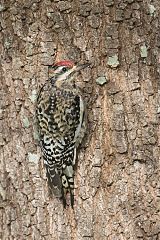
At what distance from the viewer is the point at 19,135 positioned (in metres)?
3.85

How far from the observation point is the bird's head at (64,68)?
374cm

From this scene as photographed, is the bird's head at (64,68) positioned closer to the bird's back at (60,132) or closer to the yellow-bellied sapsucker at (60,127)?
the yellow-bellied sapsucker at (60,127)

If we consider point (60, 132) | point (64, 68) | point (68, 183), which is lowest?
point (68, 183)

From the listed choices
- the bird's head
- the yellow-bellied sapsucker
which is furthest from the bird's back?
the bird's head

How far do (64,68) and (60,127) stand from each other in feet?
1.37

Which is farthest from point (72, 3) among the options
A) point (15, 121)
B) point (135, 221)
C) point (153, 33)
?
point (135, 221)

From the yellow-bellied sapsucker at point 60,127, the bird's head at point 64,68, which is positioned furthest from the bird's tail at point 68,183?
the bird's head at point 64,68

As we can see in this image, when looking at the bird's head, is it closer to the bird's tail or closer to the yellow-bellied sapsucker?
the yellow-bellied sapsucker

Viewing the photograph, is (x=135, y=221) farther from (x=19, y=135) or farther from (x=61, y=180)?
(x=19, y=135)

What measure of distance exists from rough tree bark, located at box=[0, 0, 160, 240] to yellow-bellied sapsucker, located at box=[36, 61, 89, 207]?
61 mm

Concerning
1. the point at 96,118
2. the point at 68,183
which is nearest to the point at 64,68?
the point at 96,118

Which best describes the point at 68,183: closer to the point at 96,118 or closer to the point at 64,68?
the point at 96,118

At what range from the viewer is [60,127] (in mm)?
3885

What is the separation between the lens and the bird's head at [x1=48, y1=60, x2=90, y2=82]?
3744mm
